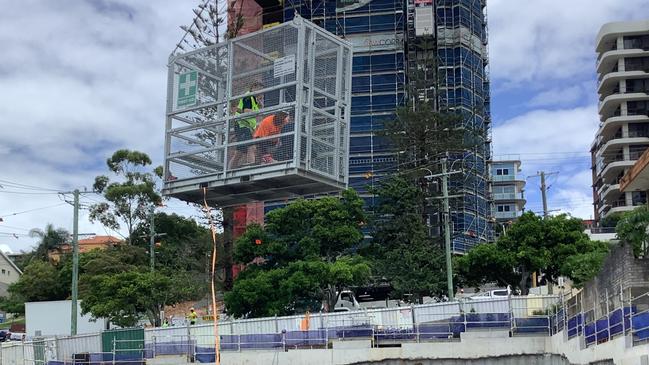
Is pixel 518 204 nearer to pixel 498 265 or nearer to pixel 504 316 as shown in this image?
pixel 498 265

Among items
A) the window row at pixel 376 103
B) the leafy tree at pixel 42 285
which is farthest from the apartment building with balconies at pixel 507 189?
the leafy tree at pixel 42 285

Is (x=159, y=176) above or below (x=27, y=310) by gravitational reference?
above

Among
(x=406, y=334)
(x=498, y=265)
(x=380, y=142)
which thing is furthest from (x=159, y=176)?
(x=406, y=334)

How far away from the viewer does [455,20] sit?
58.8 meters

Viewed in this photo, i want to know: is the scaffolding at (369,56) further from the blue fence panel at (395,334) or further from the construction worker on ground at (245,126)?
the construction worker on ground at (245,126)

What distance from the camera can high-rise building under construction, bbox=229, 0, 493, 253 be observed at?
54.5 m

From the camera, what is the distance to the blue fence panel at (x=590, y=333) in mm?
17781

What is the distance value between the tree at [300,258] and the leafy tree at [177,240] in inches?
645

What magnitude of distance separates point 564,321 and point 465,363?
4.01 meters

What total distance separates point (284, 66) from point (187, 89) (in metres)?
3.61

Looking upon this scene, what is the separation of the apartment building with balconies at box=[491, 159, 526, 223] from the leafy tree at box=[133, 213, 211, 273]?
49.5 meters

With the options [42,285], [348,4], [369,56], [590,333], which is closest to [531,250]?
[590,333]

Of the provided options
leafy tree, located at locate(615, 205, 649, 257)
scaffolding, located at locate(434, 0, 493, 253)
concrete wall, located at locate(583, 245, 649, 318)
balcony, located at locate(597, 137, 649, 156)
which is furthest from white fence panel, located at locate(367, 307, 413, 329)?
balcony, located at locate(597, 137, 649, 156)

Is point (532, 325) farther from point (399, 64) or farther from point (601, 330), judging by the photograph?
point (399, 64)
